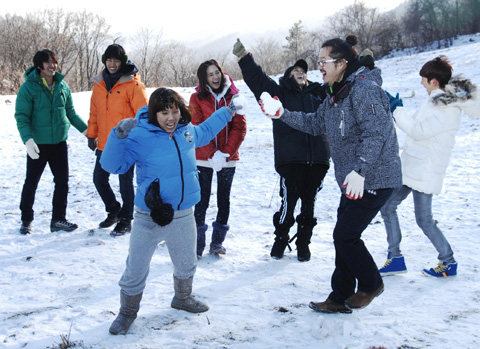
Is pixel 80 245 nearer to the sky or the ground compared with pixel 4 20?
nearer to the ground

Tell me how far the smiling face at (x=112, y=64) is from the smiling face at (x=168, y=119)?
2155 millimetres

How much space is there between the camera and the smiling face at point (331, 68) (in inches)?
121

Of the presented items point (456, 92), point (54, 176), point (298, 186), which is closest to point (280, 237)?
point (298, 186)

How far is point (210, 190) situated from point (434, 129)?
2240mm

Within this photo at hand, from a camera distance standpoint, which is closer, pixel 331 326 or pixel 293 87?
pixel 331 326

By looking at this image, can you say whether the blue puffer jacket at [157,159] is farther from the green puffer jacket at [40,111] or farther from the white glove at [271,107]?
the green puffer jacket at [40,111]

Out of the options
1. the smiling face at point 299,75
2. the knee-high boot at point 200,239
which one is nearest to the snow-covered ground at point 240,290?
the knee-high boot at point 200,239

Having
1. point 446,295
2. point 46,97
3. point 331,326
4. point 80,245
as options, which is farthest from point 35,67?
point 446,295

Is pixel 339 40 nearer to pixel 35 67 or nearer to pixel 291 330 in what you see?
pixel 291 330

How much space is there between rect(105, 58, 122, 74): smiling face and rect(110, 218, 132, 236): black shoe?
5.93ft

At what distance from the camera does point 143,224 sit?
295 cm

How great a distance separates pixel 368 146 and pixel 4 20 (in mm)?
44598

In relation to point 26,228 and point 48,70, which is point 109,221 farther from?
point 48,70

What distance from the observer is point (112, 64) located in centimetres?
474
